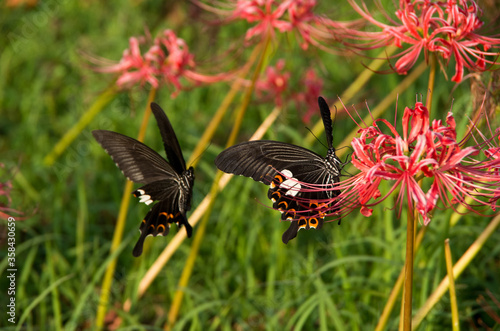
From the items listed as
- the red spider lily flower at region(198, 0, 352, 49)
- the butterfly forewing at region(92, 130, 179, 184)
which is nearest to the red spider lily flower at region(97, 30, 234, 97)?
the red spider lily flower at region(198, 0, 352, 49)

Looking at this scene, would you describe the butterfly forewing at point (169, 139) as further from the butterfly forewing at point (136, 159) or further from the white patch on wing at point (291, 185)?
the white patch on wing at point (291, 185)

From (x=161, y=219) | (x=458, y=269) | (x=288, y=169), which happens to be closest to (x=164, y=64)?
(x=161, y=219)

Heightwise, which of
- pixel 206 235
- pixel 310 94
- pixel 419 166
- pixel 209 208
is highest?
→ pixel 310 94

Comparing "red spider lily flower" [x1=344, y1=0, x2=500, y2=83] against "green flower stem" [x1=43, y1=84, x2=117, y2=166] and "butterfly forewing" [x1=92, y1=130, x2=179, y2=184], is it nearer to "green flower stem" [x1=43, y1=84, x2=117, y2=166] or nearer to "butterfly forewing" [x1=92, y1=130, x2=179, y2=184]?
"butterfly forewing" [x1=92, y1=130, x2=179, y2=184]

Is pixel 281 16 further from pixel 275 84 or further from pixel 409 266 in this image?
pixel 409 266

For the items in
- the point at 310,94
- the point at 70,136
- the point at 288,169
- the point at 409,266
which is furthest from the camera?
the point at 70,136
